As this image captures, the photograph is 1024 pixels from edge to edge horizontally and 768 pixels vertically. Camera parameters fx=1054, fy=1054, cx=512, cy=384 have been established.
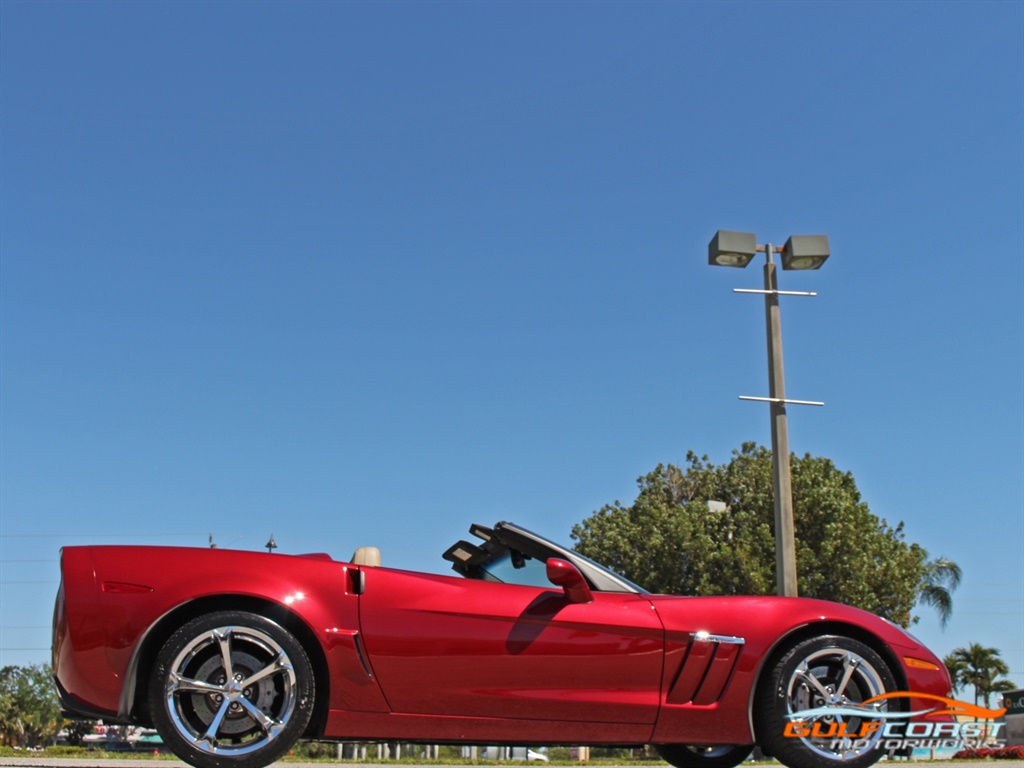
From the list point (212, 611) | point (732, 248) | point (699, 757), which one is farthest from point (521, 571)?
point (732, 248)

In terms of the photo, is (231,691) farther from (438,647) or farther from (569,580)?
(569,580)

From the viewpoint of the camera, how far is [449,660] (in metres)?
4.28

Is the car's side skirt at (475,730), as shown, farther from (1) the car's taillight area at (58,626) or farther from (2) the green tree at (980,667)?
(2) the green tree at (980,667)

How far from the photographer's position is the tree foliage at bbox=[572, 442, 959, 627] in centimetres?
2728

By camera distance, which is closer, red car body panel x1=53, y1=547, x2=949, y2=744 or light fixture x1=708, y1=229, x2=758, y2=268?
red car body panel x1=53, y1=547, x2=949, y2=744

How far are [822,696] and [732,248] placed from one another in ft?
25.9

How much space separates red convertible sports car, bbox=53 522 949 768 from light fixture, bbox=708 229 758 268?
7571mm

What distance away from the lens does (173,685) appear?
4055 mm

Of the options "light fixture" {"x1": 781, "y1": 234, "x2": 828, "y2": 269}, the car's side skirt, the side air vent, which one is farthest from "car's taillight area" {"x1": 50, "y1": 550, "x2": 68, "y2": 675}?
"light fixture" {"x1": 781, "y1": 234, "x2": 828, "y2": 269}

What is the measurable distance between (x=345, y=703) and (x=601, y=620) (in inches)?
43.6

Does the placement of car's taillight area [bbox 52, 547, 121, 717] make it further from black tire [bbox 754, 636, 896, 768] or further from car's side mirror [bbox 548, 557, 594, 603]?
black tire [bbox 754, 636, 896, 768]

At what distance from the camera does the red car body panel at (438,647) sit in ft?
13.6

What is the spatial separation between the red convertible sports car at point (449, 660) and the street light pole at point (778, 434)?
22.5 ft

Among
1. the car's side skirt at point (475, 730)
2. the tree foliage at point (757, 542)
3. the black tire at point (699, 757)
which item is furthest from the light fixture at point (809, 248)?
the tree foliage at point (757, 542)
